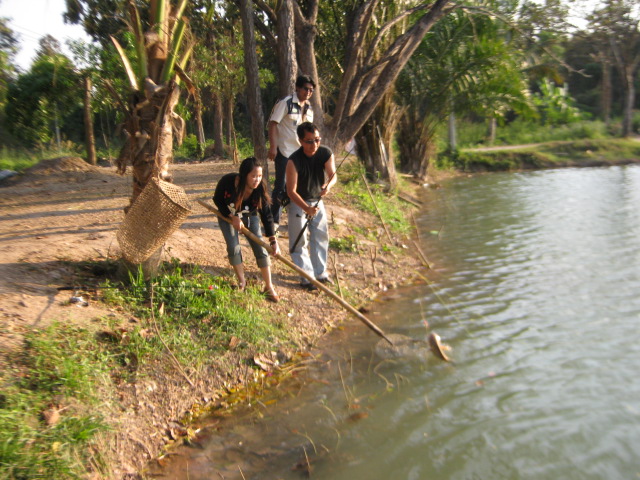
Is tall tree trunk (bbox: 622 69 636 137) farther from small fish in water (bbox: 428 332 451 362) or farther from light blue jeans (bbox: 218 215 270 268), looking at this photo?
light blue jeans (bbox: 218 215 270 268)

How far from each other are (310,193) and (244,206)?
73 centimetres

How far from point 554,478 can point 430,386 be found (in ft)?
3.79

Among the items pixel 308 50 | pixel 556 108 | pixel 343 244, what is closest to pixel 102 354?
pixel 343 244

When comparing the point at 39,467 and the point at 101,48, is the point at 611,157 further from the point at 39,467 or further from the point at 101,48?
the point at 39,467

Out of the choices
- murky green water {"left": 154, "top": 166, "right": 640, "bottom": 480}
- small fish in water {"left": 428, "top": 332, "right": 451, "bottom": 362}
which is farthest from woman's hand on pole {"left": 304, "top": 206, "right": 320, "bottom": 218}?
small fish in water {"left": 428, "top": 332, "right": 451, "bottom": 362}

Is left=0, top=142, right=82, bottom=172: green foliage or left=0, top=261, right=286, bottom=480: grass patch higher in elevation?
left=0, top=142, right=82, bottom=172: green foliage

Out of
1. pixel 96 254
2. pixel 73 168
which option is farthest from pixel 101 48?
pixel 96 254

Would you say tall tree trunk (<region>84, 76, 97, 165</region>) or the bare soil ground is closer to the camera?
the bare soil ground

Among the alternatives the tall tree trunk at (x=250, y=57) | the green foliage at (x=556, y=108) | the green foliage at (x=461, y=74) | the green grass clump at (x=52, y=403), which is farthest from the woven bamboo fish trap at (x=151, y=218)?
the green foliage at (x=556, y=108)

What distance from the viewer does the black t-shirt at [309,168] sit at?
5.04 metres

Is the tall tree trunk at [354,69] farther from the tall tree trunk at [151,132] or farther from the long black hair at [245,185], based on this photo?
the tall tree trunk at [151,132]

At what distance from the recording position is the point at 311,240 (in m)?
5.46

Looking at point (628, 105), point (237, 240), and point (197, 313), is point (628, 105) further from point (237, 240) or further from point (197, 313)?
point (197, 313)

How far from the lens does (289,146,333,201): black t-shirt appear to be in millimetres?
5035
